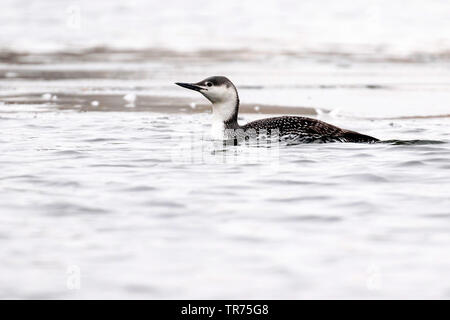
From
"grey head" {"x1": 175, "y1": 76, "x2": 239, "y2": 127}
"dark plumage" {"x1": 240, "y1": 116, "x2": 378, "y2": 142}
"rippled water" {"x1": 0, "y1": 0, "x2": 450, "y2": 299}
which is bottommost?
"rippled water" {"x1": 0, "y1": 0, "x2": 450, "y2": 299}

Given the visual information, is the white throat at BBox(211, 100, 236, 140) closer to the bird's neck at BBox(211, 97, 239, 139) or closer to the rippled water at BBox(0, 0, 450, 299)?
the bird's neck at BBox(211, 97, 239, 139)

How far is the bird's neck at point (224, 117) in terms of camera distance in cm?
947

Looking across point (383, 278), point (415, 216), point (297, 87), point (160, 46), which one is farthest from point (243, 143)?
point (160, 46)

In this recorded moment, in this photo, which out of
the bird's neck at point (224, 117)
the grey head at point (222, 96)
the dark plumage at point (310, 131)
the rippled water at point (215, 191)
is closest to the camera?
the rippled water at point (215, 191)

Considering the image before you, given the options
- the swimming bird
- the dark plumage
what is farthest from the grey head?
the dark plumage

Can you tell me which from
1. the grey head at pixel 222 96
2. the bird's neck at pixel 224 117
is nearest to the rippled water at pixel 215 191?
the bird's neck at pixel 224 117

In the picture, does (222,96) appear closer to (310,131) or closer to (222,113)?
(222,113)

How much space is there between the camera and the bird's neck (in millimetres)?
9469

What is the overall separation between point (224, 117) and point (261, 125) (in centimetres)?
59

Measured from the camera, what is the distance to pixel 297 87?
1606 centimetres

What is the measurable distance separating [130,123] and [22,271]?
6651mm

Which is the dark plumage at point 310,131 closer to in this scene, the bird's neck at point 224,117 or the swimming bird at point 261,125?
the swimming bird at point 261,125

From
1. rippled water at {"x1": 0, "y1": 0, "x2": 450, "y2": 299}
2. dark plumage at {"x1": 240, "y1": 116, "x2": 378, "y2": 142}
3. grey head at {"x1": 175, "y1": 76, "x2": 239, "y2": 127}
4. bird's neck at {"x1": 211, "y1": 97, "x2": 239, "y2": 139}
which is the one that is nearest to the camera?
rippled water at {"x1": 0, "y1": 0, "x2": 450, "y2": 299}
